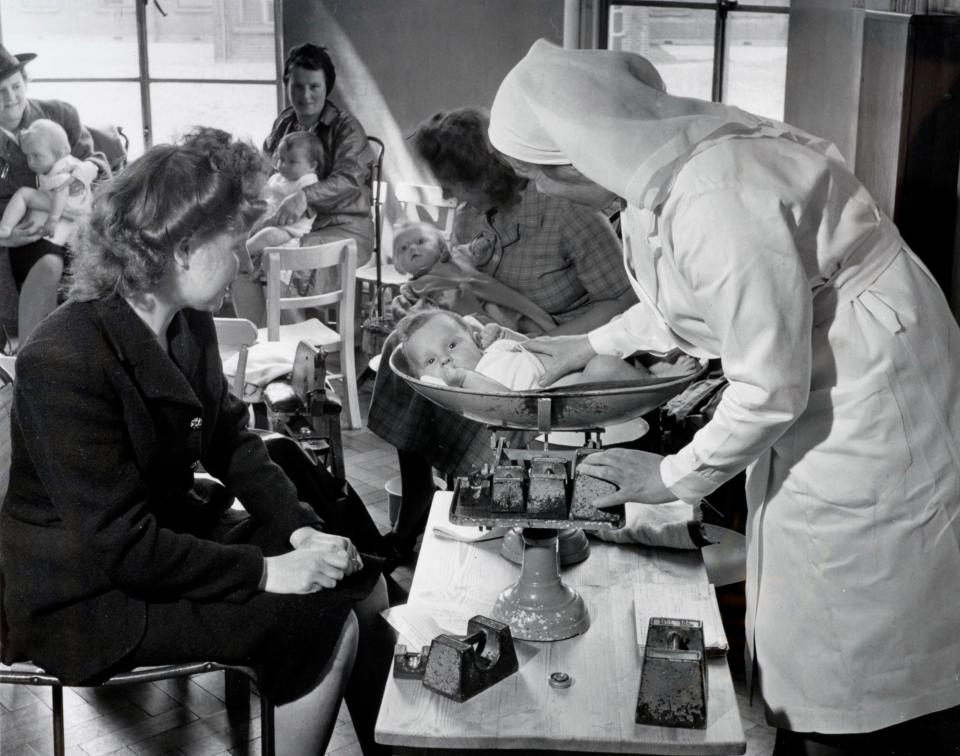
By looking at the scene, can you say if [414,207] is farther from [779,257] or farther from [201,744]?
[779,257]

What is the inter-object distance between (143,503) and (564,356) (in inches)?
27.8

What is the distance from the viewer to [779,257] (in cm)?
134

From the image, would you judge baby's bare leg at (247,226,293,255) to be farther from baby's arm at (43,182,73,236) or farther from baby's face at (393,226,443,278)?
baby's face at (393,226,443,278)

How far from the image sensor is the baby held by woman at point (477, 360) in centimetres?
→ 182

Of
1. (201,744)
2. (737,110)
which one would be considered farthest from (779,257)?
(201,744)

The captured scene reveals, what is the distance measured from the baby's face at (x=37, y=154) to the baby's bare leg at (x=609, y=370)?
277 cm

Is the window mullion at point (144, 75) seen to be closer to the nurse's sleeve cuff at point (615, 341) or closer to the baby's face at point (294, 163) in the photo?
the baby's face at point (294, 163)

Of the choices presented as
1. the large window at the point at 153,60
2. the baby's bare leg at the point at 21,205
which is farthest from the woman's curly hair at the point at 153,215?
the large window at the point at 153,60

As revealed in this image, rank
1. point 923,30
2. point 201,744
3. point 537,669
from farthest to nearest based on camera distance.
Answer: point 923,30 < point 201,744 < point 537,669

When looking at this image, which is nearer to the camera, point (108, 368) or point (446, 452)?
point (108, 368)

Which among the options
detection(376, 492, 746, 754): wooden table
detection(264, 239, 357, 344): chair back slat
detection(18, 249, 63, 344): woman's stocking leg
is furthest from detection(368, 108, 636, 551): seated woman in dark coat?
detection(18, 249, 63, 344): woman's stocking leg

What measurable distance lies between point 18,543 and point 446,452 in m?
1.50

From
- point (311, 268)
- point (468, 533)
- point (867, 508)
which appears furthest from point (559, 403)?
point (311, 268)

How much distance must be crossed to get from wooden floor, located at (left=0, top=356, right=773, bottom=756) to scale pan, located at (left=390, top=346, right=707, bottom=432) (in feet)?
3.00
